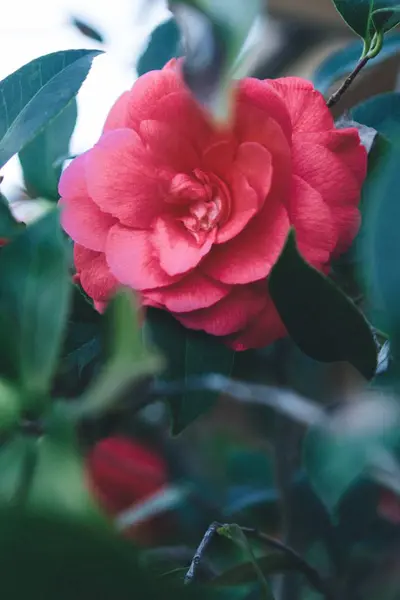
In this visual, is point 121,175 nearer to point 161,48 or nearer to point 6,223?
point 6,223

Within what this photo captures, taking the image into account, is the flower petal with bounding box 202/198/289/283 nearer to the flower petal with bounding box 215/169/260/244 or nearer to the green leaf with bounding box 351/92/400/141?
the flower petal with bounding box 215/169/260/244

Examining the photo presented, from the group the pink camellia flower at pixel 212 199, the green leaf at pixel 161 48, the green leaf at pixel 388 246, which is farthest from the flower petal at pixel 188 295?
the green leaf at pixel 161 48

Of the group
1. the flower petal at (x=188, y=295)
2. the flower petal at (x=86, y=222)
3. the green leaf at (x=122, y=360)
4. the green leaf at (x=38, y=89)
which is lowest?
the flower petal at (x=188, y=295)

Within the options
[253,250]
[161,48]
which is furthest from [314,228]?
[161,48]

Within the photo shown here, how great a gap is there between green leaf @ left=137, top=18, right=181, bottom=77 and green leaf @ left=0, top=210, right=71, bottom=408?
286 mm

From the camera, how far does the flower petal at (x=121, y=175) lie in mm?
319

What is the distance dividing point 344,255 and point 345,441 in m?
0.12

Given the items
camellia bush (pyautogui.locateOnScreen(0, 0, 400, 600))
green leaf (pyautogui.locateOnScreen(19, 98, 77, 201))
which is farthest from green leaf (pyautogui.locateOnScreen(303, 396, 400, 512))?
green leaf (pyautogui.locateOnScreen(19, 98, 77, 201))

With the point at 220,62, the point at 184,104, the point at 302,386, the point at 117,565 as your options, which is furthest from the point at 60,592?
the point at 302,386

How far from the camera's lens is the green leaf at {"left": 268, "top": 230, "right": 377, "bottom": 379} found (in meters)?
0.25

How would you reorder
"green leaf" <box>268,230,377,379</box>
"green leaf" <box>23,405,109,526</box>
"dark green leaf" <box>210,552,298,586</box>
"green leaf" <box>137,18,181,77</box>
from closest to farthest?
"green leaf" <box>23,405,109,526</box>
"green leaf" <box>268,230,377,379</box>
"dark green leaf" <box>210,552,298,586</box>
"green leaf" <box>137,18,181,77</box>

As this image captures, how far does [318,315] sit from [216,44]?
132 millimetres

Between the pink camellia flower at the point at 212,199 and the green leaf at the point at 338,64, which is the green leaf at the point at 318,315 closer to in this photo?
the pink camellia flower at the point at 212,199

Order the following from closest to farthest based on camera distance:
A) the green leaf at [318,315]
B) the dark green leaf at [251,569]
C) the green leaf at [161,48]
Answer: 1. the green leaf at [318,315]
2. the dark green leaf at [251,569]
3. the green leaf at [161,48]
